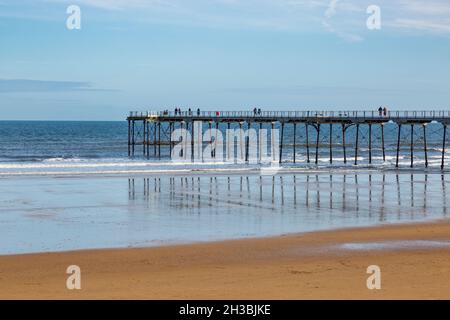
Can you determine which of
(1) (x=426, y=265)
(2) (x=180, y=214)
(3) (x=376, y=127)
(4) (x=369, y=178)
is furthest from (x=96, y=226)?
(3) (x=376, y=127)

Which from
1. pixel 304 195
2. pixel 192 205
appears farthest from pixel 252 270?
pixel 304 195

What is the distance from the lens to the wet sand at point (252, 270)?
12609mm

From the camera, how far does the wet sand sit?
41.4 ft

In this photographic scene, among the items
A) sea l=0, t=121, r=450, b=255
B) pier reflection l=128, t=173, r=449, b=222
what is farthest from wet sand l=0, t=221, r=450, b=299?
pier reflection l=128, t=173, r=449, b=222

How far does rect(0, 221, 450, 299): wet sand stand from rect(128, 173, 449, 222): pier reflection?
215 inches

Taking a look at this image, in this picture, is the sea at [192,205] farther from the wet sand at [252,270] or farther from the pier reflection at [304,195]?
the wet sand at [252,270]

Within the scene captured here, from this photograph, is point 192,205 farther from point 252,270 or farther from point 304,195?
Answer: point 252,270

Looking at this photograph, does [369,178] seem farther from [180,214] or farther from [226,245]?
[226,245]

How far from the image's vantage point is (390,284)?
1318 centimetres

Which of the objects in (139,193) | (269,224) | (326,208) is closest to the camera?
(269,224)

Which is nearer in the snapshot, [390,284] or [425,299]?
[425,299]
